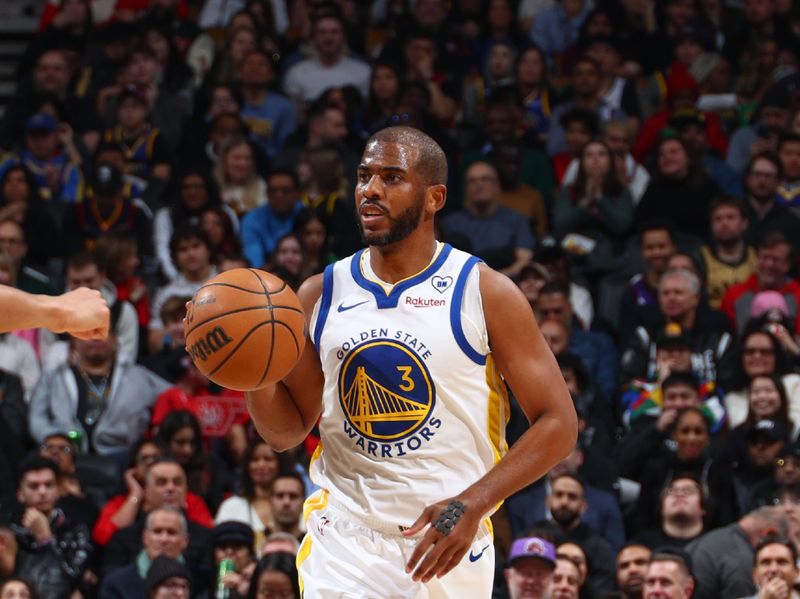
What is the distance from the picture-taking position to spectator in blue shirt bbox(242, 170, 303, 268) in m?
12.2

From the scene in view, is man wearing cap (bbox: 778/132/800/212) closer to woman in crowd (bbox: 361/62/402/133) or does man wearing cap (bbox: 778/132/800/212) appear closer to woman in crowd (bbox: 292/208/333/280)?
woman in crowd (bbox: 361/62/402/133)

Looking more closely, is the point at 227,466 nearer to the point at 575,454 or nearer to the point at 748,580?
the point at 575,454

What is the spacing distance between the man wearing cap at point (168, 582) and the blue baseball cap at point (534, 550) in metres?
1.82

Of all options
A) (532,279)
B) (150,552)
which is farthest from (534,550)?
(532,279)

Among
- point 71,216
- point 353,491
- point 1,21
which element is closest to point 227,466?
point 71,216

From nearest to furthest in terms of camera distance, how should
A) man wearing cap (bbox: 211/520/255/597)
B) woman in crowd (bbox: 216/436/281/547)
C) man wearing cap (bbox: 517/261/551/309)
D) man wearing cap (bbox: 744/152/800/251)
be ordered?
man wearing cap (bbox: 211/520/255/597), woman in crowd (bbox: 216/436/281/547), man wearing cap (bbox: 517/261/551/309), man wearing cap (bbox: 744/152/800/251)

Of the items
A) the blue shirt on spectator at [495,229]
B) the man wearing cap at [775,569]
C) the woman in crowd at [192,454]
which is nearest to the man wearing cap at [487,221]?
the blue shirt on spectator at [495,229]

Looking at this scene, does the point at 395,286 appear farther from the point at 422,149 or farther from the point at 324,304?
the point at 422,149

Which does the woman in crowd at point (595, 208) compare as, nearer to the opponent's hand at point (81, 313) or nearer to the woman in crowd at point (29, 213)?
the woman in crowd at point (29, 213)

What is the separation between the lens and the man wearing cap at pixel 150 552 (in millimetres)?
9125

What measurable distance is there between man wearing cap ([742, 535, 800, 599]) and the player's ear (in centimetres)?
404

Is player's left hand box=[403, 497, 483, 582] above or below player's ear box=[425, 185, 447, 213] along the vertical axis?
below

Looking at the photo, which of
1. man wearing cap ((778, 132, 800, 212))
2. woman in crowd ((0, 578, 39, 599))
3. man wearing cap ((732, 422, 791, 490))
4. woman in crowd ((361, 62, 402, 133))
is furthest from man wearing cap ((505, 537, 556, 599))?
woman in crowd ((361, 62, 402, 133))

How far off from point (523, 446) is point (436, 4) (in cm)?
1030
